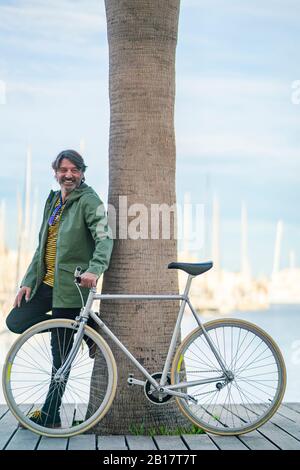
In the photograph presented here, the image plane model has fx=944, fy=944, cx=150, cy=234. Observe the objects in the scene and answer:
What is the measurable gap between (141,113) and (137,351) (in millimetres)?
1468

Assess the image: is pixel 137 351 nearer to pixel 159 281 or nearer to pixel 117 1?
pixel 159 281

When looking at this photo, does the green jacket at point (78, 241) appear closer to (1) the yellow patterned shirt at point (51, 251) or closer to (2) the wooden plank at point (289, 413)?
(1) the yellow patterned shirt at point (51, 251)

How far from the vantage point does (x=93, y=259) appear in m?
5.41

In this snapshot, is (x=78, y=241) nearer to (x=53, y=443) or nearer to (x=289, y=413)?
(x=53, y=443)

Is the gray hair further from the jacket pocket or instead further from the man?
the jacket pocket

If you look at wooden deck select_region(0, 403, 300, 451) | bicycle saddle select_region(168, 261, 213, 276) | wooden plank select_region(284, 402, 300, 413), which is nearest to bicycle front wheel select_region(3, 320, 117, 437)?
wooden deck select_region(0, 403, 300, 451)

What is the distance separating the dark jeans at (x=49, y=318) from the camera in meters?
5.48

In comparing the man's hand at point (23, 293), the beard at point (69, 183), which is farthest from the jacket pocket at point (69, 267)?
the beard at point (69, 183)

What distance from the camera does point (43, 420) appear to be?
5.60 metres

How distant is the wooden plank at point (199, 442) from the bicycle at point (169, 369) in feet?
0.25

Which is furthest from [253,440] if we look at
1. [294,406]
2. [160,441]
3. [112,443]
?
[294,406]
